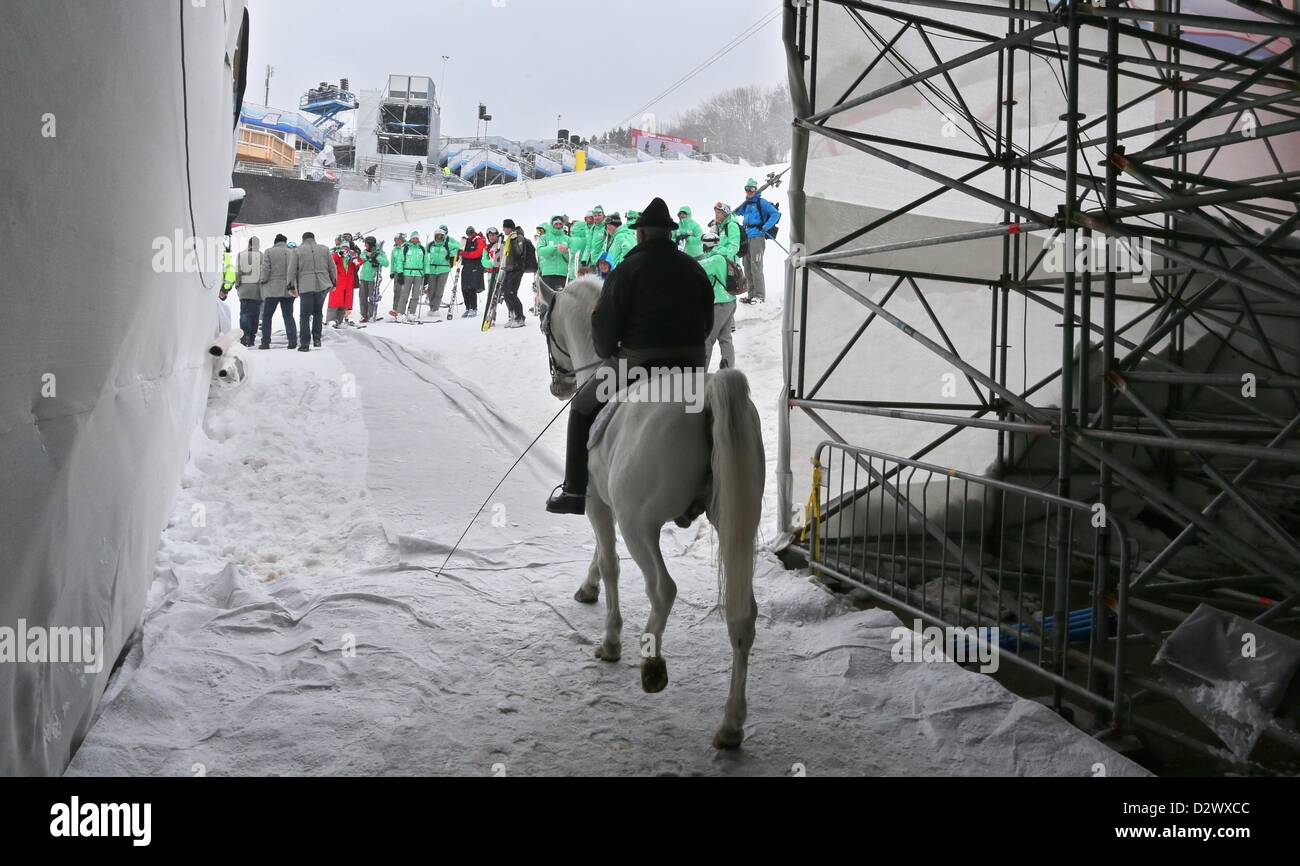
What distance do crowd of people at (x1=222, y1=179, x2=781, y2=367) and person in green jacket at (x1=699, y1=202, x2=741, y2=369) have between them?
19 millimetres

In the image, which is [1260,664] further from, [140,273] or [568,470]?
[140,273]

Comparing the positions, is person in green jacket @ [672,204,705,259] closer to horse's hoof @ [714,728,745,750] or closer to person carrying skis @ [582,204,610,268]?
person carrying skis @ [582,204,610,268]

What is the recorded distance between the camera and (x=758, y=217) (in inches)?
667

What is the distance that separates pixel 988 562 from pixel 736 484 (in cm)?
461

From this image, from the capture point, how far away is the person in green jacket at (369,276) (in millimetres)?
20438

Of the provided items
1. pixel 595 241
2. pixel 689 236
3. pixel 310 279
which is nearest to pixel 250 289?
pixel 310 279

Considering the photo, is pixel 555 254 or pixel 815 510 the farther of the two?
pixel 555 254

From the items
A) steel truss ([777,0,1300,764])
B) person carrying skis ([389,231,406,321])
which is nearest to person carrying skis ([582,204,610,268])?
person carrying skis ([389,231,406,321])

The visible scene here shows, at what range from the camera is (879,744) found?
162 inches

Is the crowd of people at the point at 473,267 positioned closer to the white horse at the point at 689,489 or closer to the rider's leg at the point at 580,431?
the rider's leg at the point at 580,431

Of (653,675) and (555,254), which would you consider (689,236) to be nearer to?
(555,254)

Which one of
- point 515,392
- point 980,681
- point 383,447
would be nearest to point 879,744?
point 980,681

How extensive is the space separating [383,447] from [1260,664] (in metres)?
8.10

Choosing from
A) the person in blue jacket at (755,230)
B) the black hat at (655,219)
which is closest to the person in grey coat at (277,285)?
the person in blue jacket at (755,230)
